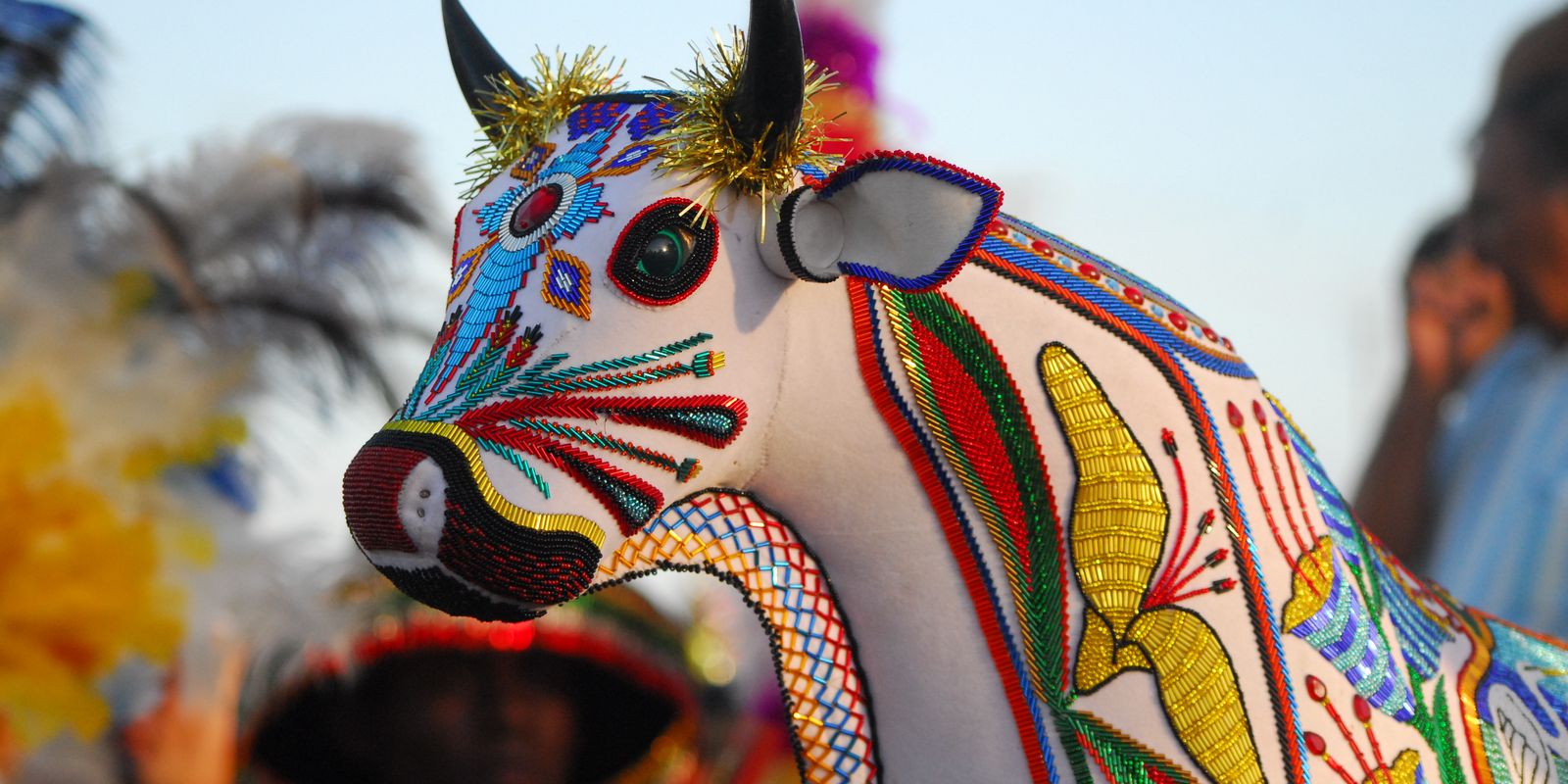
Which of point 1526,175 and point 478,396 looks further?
point 1526,175

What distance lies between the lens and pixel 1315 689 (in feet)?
5.81

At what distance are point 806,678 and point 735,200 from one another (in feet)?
1.85

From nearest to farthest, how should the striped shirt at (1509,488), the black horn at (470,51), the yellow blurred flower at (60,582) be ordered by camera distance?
the black horn at (470,51)
the striped shirt at (1509,488)
the yellow blurred flower at (60,582)

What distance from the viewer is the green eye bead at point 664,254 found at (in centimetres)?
166

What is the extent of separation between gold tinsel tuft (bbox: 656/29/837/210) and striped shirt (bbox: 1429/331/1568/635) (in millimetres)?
2694

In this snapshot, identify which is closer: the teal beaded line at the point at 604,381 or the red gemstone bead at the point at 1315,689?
the teal beaded line at the point at 604,381

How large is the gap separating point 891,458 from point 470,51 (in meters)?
0.78

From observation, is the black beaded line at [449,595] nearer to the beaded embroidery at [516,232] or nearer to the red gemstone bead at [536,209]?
the beaded embroidery at [516,232]

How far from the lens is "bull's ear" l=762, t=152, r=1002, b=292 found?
1642 millimetres

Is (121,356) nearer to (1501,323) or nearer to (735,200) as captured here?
(735,200)

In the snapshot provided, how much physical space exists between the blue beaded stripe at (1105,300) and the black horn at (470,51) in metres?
0.69

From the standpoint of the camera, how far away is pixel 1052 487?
176 centimetres

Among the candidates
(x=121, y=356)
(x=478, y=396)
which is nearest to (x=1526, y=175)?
(x=478, y=396)

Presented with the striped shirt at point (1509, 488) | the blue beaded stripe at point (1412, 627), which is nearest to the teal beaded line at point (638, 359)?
the blue beaded stripe at point (1412, 627)
